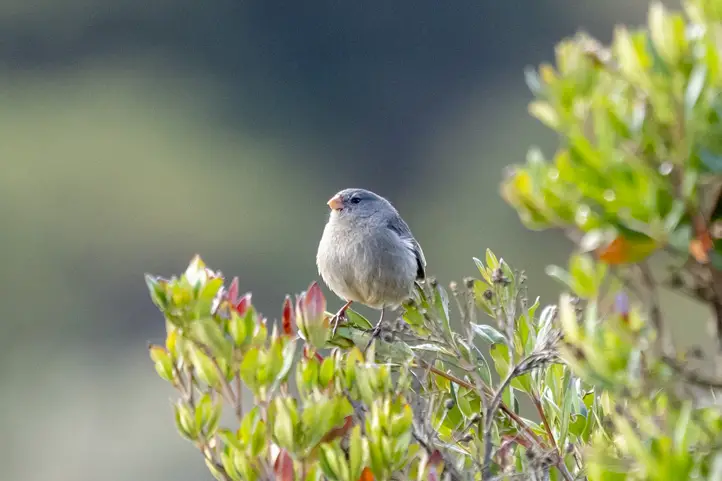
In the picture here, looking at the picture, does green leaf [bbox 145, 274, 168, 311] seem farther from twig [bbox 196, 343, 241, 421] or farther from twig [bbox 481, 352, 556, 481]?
twig [bbox 481, 352, 556, 481]

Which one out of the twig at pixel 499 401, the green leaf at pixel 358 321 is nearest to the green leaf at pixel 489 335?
the twig at pixel 499 401

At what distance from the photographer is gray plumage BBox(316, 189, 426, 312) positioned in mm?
5703

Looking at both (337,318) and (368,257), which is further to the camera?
(368,257)

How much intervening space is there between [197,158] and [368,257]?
33580 millimetres

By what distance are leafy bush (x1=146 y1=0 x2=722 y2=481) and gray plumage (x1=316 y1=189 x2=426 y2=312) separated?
2.73 metres

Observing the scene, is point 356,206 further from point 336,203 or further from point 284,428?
point 284,428

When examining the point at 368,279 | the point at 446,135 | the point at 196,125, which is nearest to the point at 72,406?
the point at 196,125

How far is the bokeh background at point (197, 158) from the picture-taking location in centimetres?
3189

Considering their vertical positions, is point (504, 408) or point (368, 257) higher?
point (368, 257)

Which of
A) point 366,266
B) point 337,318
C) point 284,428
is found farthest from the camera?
point 366,266

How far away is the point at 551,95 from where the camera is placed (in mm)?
2055

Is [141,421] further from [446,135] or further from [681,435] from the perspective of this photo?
[681,435]

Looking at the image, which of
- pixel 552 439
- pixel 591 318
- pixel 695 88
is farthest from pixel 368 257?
pixel 695 88

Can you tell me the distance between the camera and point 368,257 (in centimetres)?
577
